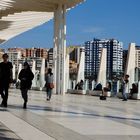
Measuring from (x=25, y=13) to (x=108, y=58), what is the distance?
8.53m

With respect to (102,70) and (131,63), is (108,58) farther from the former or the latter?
(131,63)

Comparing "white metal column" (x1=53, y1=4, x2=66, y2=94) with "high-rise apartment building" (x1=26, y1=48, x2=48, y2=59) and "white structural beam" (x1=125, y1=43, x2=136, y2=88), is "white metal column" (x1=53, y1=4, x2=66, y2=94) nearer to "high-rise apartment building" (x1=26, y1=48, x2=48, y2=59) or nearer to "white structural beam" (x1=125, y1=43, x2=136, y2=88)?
"white structural beam" (x1=125, y1=43, x2=136, y2=88)

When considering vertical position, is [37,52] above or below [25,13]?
above

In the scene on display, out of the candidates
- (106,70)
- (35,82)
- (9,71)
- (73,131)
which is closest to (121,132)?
(73,131)

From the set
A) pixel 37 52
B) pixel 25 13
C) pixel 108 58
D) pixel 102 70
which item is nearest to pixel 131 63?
pixel 102 70

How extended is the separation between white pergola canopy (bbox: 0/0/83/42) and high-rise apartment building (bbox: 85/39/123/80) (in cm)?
503

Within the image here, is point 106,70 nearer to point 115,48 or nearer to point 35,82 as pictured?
point 35,82

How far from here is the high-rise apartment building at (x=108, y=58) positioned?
34500 mm

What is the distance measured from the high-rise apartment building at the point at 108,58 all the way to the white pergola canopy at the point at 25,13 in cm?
503

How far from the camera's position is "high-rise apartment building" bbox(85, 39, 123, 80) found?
34.5 meters

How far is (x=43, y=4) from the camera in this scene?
1367 inches

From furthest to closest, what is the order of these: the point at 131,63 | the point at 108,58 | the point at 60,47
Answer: the point at 108,58 < the point at 60,47 < the point at 131,63

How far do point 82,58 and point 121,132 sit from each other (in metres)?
28.9

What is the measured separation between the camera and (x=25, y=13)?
153ft
